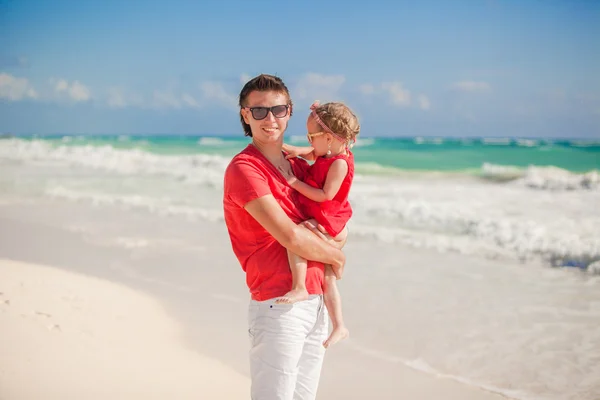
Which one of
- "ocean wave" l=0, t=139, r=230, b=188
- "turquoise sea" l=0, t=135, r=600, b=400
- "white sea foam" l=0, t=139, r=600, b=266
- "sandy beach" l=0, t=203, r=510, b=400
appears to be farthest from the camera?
"ocean wave" l=0, t=139, r=230, b=188

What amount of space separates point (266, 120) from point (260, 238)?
51cm

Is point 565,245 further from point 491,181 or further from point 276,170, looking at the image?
point 491,181

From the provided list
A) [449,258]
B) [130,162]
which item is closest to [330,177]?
[449,258]

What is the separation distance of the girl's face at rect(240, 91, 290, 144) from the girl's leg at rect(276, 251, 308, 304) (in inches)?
20.5

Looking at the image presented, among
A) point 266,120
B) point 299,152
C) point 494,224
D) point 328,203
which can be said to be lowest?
point 494,224

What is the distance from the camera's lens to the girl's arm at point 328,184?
2.71m

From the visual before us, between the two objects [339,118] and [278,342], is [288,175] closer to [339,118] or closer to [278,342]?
[339,118]

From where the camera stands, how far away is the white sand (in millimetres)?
3881

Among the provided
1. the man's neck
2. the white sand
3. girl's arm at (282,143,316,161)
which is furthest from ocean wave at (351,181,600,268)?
the man's neck

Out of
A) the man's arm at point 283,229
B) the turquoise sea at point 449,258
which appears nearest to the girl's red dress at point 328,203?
the man's arm at point 283,229

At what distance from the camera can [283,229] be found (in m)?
2.44

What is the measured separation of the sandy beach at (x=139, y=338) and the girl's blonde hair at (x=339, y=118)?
7.17ft

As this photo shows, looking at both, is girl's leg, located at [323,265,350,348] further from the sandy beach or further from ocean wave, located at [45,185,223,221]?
ocean wave, located at [45,185,223,221]

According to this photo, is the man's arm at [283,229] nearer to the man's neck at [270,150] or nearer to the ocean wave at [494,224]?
the man's neck at [270,150]
